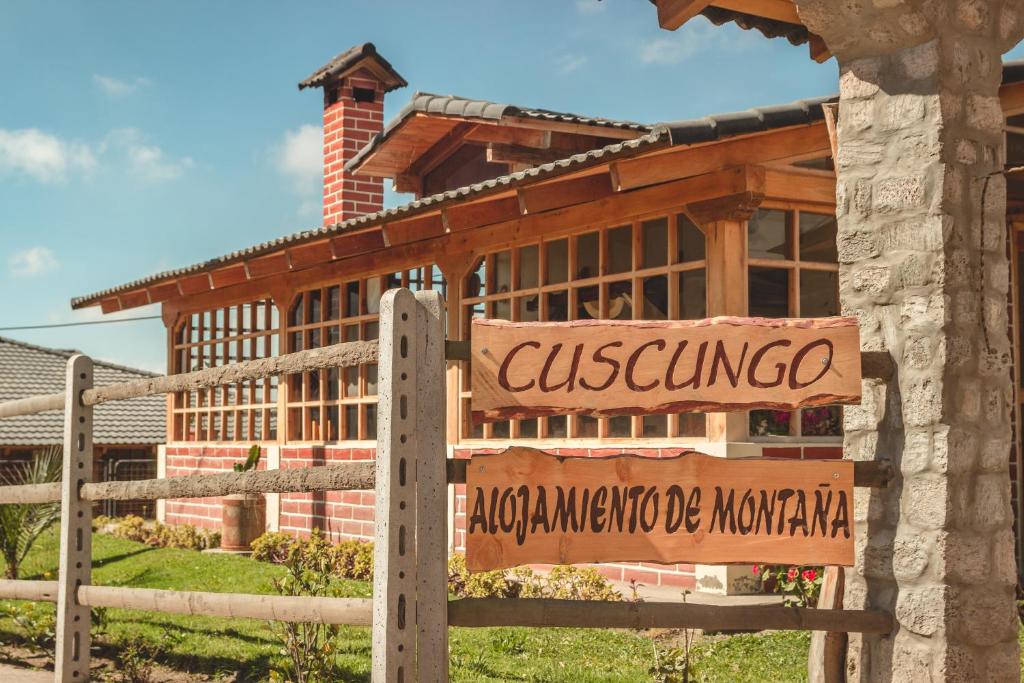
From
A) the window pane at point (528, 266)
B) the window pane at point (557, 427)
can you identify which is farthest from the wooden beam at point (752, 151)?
the window pane at point (557, 427)

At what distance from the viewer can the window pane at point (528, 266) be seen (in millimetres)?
9914

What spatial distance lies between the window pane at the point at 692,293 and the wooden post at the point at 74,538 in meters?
4.60

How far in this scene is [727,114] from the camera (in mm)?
7309

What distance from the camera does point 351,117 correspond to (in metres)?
16.2

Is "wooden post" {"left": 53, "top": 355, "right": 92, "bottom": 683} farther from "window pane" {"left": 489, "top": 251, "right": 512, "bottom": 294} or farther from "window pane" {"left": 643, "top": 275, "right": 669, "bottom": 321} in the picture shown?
"window pane" {"left": 489, "top": 251, "right": 512, "bottom": 294}

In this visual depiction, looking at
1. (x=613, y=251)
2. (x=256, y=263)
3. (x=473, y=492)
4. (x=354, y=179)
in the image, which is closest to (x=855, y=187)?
(x=473, y=492)

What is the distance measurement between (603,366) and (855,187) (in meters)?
1.34

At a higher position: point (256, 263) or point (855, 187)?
point (256, 263)

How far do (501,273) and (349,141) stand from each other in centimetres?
661

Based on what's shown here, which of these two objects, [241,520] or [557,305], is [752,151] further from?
[241,520]

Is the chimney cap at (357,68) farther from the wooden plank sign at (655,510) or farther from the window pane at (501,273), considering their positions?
the wooden plank sign at (655,510)

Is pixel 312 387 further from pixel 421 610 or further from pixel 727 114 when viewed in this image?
pixel 421 610

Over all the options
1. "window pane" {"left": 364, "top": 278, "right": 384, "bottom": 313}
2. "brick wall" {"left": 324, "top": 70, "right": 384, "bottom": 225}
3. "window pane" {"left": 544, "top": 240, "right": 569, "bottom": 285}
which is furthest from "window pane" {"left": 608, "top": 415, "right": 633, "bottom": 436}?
"brick wall" {"left": 324, "top": 70, "right": 384, "bottom": 225}

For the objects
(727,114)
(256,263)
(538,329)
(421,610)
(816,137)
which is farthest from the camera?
(256,263)
